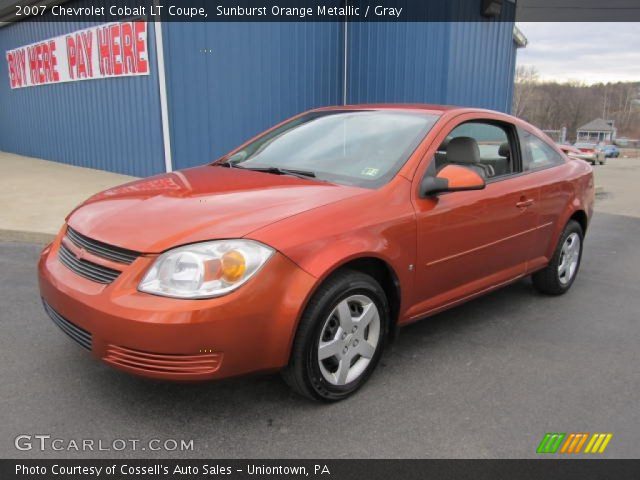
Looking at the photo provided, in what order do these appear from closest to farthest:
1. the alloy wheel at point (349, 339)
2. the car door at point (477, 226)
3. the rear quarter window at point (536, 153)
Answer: the alloy wheel at point (349, 339), the car door at point (477, 226), the rear quarter window at point (536, 153)

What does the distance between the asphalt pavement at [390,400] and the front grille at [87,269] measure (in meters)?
0.68

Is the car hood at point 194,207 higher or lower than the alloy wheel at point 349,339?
higher

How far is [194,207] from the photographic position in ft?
9.06

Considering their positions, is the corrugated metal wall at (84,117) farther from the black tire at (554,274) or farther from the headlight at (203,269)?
the headlight at (203,269)

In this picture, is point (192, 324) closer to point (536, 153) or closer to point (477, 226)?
point (477, 226)

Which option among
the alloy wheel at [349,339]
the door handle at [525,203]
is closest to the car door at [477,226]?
the door handle at [525,203]

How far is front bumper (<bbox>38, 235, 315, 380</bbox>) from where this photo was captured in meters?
2.33

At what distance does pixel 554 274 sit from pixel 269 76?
244 inches

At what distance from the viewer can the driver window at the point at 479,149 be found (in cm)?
374

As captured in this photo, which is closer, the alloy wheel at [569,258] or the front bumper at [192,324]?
the front bumper at [192,324]

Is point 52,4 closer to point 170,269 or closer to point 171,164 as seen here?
point 171,164

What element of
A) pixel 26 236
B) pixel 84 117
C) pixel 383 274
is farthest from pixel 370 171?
pixel 84 117

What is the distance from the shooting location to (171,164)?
915 centimetres

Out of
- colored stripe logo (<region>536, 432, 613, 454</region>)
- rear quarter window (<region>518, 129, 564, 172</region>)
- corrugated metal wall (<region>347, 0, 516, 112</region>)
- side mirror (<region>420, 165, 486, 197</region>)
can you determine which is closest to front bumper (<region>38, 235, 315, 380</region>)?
side mirror (<region>420, 165, 486, 197</region>)
